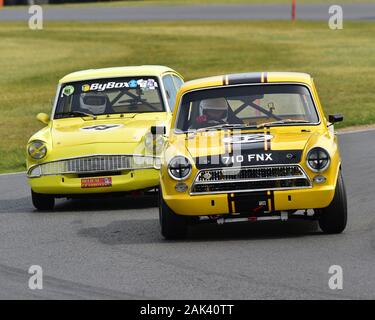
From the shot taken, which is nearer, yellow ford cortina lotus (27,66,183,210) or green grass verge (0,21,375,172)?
yellow ford cortina lotus (27,66,183,210)

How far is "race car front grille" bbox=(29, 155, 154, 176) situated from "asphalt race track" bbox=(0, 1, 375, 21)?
3395 cm

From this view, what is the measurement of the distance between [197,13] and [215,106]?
1585 inches

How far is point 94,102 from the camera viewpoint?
14.9 metres

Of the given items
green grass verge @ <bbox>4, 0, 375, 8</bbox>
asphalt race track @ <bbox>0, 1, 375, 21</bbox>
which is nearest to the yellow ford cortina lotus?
asphalt race track @ <bbox>0, 1, 375, 21</bbox>

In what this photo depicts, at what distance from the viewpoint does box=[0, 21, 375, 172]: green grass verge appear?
27.7 metres

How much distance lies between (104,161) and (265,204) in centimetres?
Result: 327

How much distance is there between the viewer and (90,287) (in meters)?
8.88

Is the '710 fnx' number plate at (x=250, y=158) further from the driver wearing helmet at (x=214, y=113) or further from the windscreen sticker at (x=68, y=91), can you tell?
the windscreen sticker at (x=68, y=91)

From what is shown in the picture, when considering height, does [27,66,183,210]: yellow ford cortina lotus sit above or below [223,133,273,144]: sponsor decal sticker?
below

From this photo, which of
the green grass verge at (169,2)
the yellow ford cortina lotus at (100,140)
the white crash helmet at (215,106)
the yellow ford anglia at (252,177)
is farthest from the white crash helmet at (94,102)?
the green grass verge at (169,2)

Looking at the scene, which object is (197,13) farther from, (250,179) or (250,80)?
(250,179)

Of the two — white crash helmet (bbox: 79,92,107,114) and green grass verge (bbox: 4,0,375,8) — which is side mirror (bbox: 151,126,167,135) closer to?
white crash helmet (bbox: 79,92,107,114)
